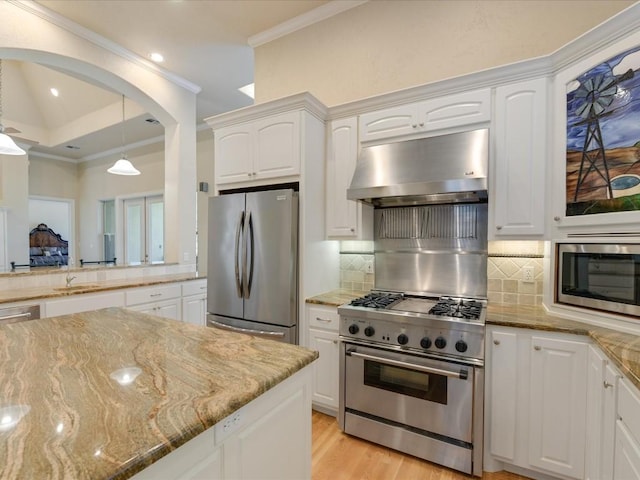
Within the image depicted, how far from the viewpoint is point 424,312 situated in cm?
207

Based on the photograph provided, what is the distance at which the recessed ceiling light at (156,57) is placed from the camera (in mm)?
3604

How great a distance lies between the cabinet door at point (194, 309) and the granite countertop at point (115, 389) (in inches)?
81.9

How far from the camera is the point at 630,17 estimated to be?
157cm

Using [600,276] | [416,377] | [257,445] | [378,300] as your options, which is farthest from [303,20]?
[257,445]

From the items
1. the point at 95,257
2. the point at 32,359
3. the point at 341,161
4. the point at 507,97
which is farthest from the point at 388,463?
the point at 95,257

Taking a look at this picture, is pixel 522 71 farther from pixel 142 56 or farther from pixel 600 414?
pixel 142 56

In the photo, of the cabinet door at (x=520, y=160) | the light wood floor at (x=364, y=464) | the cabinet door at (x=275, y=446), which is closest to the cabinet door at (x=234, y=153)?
the cabinet door at (x=520, y=160)

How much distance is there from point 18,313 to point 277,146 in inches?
95.0

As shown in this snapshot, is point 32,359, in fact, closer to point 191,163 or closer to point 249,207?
point 249,207

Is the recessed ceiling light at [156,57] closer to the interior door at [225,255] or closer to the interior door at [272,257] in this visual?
the interior door at [225,255]

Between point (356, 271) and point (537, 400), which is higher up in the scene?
point (356, 271)

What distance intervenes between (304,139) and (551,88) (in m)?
1.71

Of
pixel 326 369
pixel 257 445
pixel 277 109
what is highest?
pixel 277 109

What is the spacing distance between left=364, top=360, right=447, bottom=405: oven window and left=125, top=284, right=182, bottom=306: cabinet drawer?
2.42m
